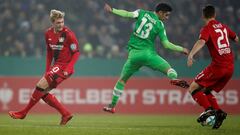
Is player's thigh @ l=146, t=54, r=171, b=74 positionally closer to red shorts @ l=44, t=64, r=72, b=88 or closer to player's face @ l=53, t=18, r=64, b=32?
red shorts @ l=44, t=64, r=72, b=88

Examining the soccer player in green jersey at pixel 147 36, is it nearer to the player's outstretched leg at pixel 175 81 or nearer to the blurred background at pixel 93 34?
the player's outstretched leg at pixel 175 81

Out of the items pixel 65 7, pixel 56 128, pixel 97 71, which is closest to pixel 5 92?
pixel 97 71

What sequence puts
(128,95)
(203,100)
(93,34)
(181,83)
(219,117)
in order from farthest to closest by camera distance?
1. (93,34)
2. (128,95)
3. (181,83)
4. (203,100)
5. (219,117)

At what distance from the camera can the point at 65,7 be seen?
2491cm

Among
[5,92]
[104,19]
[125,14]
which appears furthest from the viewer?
[104,19]

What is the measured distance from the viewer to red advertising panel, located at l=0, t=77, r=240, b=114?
21.5 m

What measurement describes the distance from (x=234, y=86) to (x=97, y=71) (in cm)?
424

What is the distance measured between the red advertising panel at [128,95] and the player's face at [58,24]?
672 cm

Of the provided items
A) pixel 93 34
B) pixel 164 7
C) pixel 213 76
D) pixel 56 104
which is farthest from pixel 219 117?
pixel 93 34

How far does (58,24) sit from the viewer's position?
583 inches

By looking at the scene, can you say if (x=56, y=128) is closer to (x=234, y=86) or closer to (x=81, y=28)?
(x=234, y=86)

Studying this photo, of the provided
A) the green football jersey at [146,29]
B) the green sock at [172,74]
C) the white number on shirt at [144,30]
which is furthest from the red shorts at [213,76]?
the white number on shirt at [144,30]

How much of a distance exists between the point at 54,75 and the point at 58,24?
1035 mm

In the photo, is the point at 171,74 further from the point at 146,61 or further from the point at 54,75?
the point at 54,75
